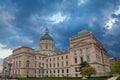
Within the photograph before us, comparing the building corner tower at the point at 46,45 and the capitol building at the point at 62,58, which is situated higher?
the building corner tower at the point at 46,45

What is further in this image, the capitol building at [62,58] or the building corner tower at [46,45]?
the building corner tower at [46,45]

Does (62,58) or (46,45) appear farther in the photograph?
(46,45)

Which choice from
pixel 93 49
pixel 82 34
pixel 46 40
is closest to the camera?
pixel 93 49

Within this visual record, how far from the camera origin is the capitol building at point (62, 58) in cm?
5856

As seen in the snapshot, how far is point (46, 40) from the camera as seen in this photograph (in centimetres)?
8869

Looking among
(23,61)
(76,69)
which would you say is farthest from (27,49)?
(76,69)

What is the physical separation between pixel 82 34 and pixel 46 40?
30.4 meters

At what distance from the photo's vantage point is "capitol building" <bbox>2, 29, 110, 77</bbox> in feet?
192

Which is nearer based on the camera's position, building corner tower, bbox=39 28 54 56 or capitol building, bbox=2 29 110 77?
capitol building, bbox=2 29 110 77

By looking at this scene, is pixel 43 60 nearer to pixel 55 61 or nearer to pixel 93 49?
pixel 55 61

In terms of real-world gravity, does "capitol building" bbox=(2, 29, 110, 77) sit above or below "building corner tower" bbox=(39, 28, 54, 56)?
below

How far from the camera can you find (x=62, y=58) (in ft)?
243

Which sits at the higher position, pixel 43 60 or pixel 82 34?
pixel 82 34

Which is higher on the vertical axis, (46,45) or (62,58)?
(46,45)
